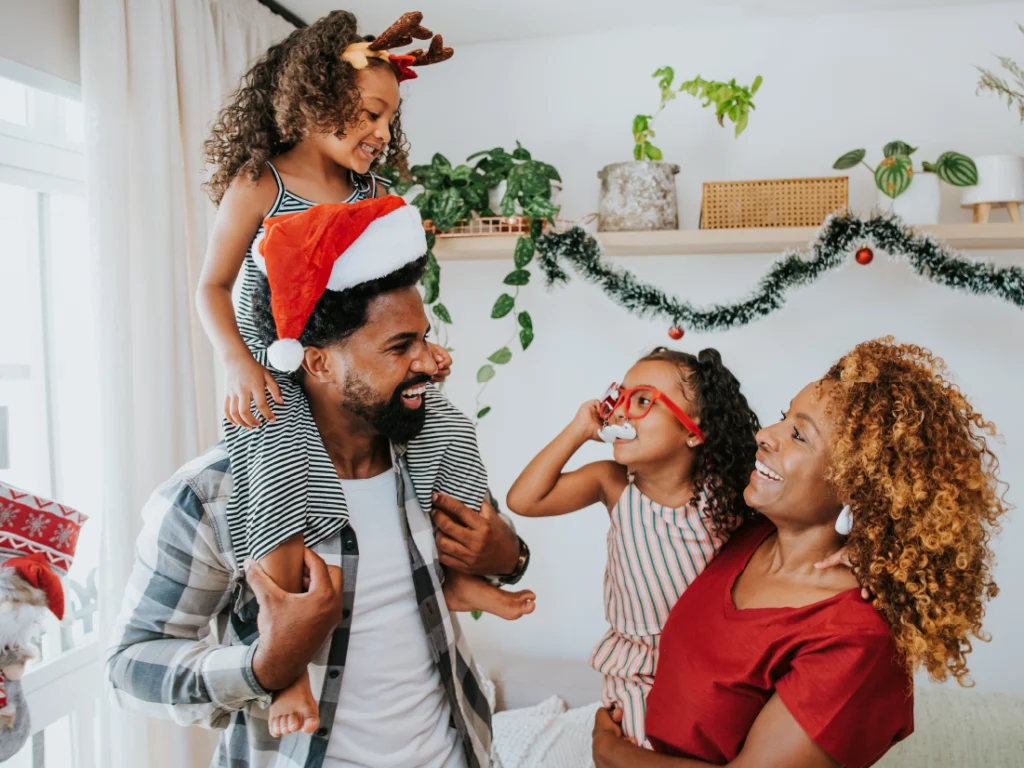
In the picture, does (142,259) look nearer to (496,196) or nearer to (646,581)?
(496,196)

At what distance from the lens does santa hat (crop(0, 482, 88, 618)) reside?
4.30 feet

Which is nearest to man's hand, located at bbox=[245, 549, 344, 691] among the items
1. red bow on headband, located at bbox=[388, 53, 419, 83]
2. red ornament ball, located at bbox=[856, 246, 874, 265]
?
red bow on headband, located at bbox=[388, 53, 419, 83]

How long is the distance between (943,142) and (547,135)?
1.28 m

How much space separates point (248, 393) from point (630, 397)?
0.78 metres

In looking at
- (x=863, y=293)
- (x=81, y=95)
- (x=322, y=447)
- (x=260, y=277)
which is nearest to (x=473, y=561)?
(x=322, y=447)

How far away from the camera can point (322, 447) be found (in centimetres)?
116

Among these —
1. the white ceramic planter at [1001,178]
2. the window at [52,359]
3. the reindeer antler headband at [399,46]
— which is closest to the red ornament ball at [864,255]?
the white ceramic planter at [1001,178]

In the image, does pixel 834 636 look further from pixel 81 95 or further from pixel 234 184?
pixel 81 95

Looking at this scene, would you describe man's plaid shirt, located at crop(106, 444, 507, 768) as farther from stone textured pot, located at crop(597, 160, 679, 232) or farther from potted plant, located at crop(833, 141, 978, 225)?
potted plant, located at crop(833, 141, 978, 225)

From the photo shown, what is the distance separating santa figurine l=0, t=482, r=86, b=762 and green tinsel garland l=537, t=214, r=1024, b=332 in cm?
144

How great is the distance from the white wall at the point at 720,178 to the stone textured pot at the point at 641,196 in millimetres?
338

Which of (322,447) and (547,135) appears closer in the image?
(322,447)

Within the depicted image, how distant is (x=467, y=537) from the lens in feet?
4.16

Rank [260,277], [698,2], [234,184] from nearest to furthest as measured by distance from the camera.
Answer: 1. [260,277]
2. [234,184]
3. [698,2]
